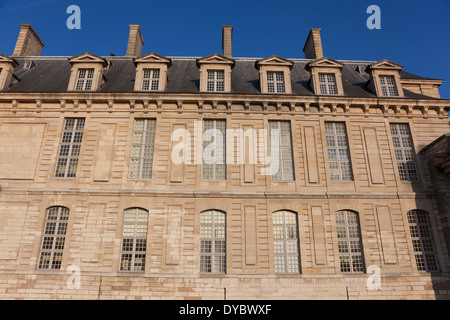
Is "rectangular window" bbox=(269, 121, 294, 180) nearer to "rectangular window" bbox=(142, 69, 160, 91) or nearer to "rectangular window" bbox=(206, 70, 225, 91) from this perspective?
"rectangular window" bbox=(206, 70, 225, 91)

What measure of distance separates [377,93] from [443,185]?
5.36 metres

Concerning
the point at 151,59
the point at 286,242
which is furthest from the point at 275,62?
the point at 286,242

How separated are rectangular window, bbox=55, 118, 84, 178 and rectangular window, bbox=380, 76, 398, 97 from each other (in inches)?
615

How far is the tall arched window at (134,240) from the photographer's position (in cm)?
1159

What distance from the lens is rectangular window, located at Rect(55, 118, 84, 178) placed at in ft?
42.2

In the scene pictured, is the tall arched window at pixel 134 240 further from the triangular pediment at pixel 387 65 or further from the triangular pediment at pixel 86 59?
the triangular pediment at pixel 387 65

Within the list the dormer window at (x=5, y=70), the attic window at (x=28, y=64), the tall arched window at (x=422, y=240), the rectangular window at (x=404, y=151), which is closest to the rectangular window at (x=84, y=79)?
the dormer window at (x=5, y=70)

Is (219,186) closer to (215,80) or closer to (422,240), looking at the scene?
(215,80)

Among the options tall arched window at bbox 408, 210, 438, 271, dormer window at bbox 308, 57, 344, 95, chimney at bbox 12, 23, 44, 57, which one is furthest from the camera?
chimney at bbox 12, 23, 44, 57

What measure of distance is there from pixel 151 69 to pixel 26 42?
1112 centimetres

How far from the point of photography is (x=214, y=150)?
1323cm

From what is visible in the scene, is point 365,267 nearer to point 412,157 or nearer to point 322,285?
point 322,285

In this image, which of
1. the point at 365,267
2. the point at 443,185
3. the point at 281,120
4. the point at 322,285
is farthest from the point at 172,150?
the point at 443,185

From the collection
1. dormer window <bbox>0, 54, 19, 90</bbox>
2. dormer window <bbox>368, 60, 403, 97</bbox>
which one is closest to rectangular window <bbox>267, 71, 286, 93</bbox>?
dormer window <bbox>368, 60, 403, 97</bbox>
